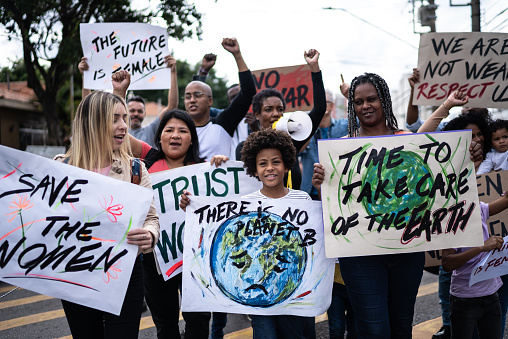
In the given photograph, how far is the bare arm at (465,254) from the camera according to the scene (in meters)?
2.78

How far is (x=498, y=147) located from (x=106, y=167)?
3330 millimetres

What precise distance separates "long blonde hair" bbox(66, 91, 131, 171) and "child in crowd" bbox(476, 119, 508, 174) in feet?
10.4

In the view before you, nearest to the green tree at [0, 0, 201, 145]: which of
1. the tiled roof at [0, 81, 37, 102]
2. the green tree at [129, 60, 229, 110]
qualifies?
the tiled roof at [0, 81, 37, 102]

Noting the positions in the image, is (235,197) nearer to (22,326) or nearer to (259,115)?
(259,115)

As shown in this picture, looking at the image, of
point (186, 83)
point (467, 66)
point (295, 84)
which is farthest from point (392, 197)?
point (186, 83)

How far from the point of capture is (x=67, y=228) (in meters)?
2.29

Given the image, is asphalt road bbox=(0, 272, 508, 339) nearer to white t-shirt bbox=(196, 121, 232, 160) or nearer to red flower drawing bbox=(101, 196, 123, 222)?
white t-shirt bbox=(196, 121, 232, 160)

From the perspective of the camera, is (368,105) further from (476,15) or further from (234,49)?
(476,15)

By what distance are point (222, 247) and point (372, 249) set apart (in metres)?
0.86

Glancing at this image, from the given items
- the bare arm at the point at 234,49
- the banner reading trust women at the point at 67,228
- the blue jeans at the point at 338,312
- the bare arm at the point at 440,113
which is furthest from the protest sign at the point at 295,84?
the banner reading trust women at the point at 67,228

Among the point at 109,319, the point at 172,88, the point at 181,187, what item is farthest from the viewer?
the point at 172,88

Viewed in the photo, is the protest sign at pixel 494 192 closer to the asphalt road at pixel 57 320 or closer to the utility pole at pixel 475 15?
the asphalt road at pixel 57 320

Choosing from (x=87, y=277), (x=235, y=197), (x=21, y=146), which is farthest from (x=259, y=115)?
(x=21, y=146)

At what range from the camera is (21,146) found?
67.3 ft
